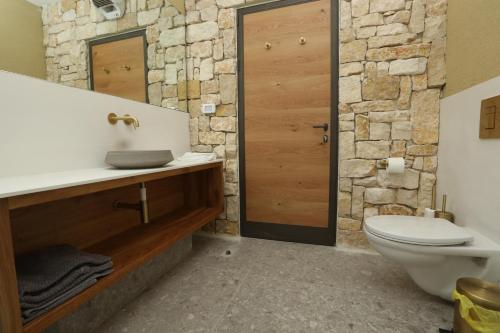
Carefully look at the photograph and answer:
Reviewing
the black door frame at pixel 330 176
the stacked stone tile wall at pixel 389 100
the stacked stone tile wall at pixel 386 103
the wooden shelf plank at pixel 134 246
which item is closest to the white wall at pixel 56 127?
the wooden shelf plank at pixel 134 246

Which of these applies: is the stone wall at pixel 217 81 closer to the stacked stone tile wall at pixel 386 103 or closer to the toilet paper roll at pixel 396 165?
the stacked stone tile wall at pixel 386 103

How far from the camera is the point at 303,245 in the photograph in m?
2.01

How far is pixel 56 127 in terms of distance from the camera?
3.92ft

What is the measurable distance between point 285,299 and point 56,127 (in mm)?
1472

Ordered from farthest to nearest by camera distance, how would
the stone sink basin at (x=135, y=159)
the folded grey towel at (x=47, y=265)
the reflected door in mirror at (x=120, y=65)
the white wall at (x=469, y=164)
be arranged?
the reflected door in mirror at (x=120, y=65) < the stone sink basin at (x=135, y=159) < the white wall at (x=469, y=164) < the folded grey towel at (x=47, y=265)

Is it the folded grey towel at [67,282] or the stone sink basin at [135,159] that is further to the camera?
the stone sink basin at [135,159]

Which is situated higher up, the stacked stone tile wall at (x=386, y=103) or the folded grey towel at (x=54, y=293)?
the stacked stone tile wall at (x=386, y=103)

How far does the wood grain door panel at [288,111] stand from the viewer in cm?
187

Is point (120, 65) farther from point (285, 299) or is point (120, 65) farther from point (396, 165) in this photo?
point (396, 165)

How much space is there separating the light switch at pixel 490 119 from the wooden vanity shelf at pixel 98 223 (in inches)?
62.5

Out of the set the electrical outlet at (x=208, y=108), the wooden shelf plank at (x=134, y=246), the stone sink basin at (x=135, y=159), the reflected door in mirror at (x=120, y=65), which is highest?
the reflected door in mirror at (x=120, y=65)

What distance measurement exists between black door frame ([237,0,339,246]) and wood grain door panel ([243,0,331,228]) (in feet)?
0.10

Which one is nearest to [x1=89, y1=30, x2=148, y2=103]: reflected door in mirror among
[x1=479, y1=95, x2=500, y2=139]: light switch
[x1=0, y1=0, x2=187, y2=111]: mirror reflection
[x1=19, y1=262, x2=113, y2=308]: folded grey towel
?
[x1=0, y1=0, x2=187, y2=111]: mirror reflection

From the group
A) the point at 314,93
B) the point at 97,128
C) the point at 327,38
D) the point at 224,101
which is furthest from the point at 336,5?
the point at 97,128
